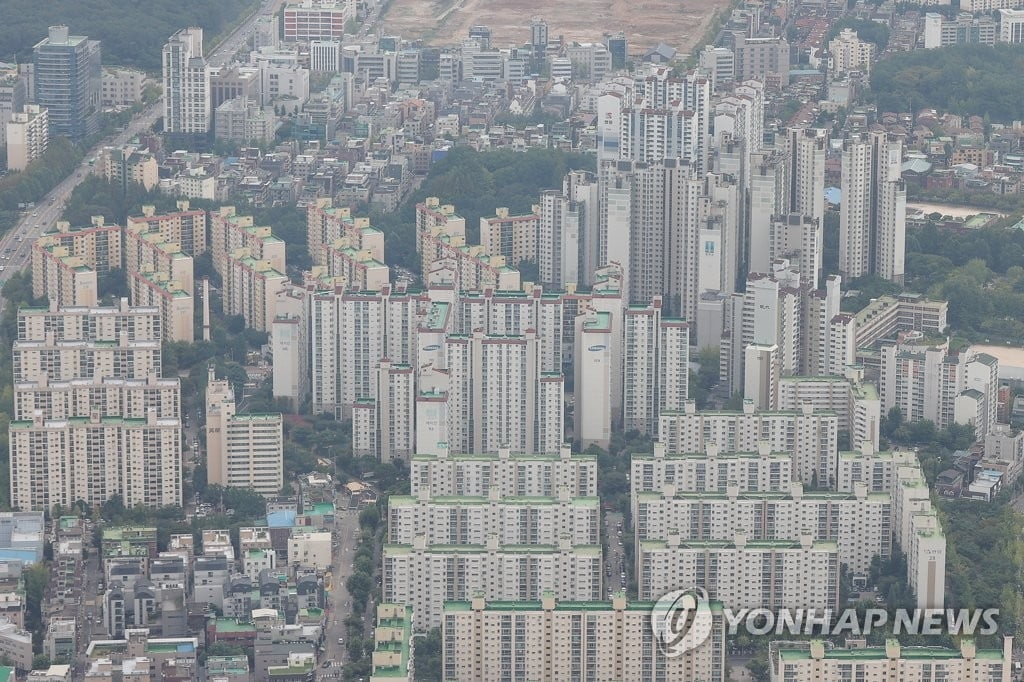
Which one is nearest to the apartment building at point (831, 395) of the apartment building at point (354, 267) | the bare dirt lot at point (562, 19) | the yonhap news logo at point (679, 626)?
the apartment building at point (354, 267)

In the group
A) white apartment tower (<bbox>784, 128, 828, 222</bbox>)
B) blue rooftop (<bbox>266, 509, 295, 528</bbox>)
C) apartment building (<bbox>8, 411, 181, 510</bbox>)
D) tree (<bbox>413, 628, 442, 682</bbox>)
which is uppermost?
white apartment tower (<bbox>784, 128, 828, 222</bbox>)

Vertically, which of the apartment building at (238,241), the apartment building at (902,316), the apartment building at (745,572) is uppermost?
the apartment building at (238,241)

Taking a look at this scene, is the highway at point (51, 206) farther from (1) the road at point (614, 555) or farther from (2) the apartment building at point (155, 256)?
(1) the road at point (614, 555)

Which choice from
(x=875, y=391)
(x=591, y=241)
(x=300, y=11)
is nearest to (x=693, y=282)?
(x=591, y=241)

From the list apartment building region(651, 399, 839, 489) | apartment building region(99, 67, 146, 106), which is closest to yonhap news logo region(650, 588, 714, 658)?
apartment building region(651, 399, 839, 489)

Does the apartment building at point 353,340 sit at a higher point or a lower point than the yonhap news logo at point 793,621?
higher

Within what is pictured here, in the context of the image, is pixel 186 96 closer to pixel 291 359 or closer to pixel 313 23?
pixel 313 23

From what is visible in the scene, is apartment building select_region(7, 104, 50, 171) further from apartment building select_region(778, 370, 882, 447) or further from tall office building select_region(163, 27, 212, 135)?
apartment building select_region(778, 370, 882, 447)
